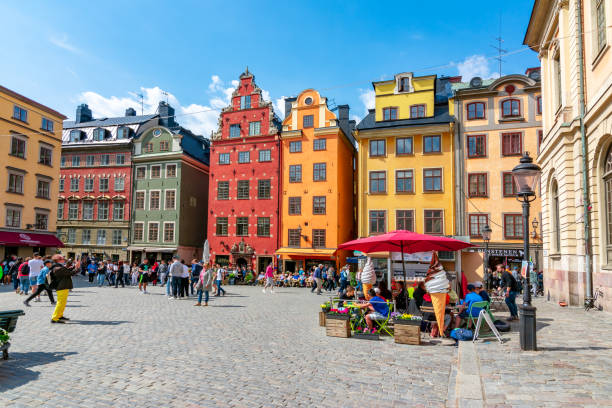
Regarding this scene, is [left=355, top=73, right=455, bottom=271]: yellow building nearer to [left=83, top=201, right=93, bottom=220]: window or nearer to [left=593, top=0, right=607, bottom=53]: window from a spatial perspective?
[left=593, top=0, right=607, bottom=53]: window

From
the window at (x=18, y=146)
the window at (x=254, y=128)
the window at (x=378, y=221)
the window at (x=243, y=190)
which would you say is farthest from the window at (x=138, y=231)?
the window at (x=378, y=221)

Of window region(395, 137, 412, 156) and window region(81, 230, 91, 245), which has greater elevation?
window region(395, 137, 412, 156)

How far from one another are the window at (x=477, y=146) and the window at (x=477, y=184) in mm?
1400

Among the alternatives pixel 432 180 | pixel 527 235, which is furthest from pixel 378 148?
pixel 527 235

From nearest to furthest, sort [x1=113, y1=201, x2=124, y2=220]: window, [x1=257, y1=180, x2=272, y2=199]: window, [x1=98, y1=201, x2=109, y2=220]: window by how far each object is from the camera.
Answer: [x1=257, y1=180, x2=272, y2=199]: window < [x1=113, y1=201, x2=124, y2=220]: window < [x1=98, y1=201, x2=109, y2=220]: window

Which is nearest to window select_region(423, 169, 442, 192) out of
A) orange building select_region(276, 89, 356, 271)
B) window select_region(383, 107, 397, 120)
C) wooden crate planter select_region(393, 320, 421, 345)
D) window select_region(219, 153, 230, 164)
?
window select_region(383, 107, 397, 120)

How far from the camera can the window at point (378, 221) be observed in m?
32.7

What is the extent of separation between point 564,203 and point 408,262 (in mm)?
15882

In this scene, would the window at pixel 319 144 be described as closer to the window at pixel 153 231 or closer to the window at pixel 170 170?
the window at pixel 170 170

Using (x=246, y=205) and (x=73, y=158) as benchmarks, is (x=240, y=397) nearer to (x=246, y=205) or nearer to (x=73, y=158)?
(x=246, y=205)

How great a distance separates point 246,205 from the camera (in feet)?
124

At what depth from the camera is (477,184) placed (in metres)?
30.9

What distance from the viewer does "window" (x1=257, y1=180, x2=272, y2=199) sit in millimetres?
37094

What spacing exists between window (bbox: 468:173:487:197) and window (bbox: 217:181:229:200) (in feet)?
64.0
